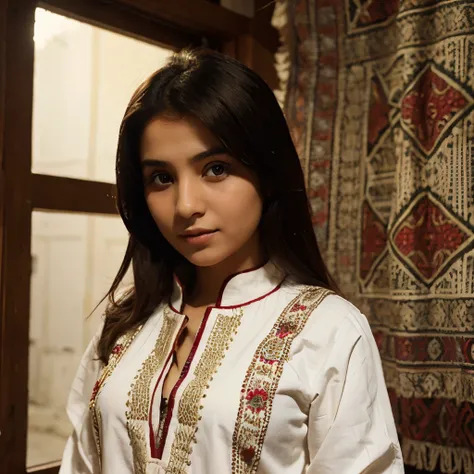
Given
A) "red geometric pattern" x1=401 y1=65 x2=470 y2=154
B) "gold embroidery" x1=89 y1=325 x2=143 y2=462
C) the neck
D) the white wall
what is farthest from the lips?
the white wall

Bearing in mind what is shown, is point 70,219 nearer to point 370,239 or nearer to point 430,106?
point 370,239

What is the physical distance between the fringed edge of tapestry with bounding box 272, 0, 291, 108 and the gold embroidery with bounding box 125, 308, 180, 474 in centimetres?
80

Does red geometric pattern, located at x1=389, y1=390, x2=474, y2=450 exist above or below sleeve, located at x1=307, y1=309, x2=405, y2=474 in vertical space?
below

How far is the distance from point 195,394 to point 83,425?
0.97 ft

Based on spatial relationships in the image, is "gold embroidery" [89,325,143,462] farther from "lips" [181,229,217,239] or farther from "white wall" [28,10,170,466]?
"white wall" [28,10,170,466]

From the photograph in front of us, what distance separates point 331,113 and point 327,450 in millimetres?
892

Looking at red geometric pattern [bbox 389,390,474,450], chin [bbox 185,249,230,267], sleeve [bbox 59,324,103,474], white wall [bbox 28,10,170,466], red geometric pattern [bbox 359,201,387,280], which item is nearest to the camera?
chin [bbox 185,249,230,267]

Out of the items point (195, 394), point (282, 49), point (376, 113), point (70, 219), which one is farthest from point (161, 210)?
point (70, 219)

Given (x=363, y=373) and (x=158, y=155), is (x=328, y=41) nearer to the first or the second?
(x=158, y=155)

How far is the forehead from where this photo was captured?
946 millimetres

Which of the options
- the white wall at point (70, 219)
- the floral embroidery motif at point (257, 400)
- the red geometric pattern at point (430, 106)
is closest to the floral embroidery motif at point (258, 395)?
the floral embroidery motif at point (257, 400)

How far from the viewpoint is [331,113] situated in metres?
1.52

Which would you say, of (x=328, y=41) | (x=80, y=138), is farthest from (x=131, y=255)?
(x=80, y=138)

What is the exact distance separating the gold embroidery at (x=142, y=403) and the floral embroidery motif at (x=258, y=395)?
156 millimetres
